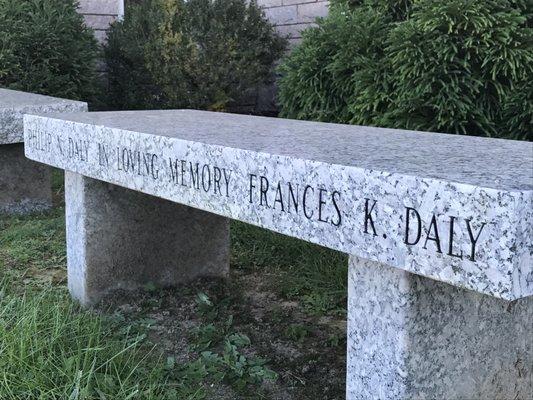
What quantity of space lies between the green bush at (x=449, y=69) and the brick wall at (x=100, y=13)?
4.62 metres

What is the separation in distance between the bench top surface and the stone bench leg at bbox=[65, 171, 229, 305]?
38 centimetres

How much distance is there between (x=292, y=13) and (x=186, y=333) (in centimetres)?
534

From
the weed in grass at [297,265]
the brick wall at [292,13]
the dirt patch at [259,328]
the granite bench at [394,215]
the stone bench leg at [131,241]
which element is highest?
the brick wall at [292,13]

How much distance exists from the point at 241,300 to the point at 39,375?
1.35 meters

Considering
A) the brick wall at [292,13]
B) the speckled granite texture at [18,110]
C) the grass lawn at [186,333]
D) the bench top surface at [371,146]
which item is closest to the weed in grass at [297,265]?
the grass lawn at [186,333]

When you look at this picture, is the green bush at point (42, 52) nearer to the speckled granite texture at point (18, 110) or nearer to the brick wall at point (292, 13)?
the speckled granite texture at point (18, 110)

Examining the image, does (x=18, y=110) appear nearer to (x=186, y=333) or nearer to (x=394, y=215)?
(x=186, y=333)

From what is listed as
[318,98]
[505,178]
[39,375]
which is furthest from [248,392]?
[318,98]

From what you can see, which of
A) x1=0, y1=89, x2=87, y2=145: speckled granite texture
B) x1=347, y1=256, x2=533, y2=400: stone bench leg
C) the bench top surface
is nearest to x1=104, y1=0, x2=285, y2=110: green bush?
x1=0, y1=89, x2=87, y2=145: speckled granite texture

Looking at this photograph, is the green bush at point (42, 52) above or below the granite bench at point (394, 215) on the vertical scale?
above

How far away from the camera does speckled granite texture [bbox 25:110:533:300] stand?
1488mm

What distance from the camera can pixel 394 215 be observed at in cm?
167

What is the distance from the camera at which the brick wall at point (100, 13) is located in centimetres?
861

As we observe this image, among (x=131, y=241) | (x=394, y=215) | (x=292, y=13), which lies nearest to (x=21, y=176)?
(x=131, y=241)
